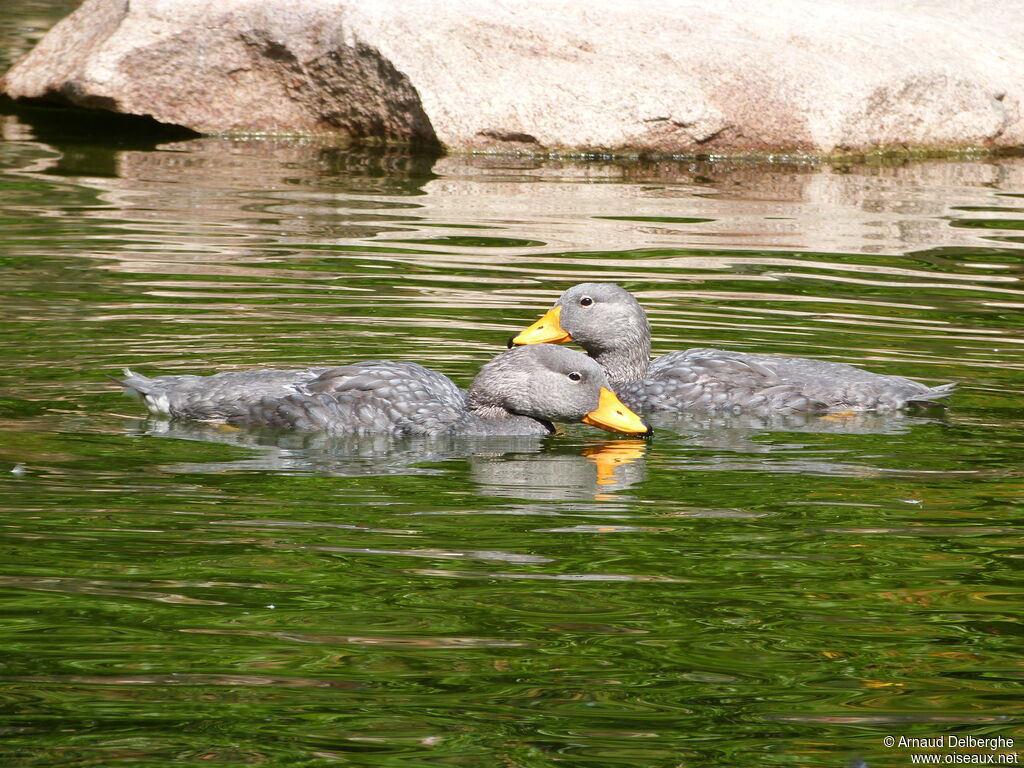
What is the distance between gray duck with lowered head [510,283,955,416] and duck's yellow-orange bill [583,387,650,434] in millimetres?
666

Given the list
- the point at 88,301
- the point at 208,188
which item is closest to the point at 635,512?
the point at 88,301

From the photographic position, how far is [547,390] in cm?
743

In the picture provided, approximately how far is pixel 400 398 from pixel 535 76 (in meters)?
8.30

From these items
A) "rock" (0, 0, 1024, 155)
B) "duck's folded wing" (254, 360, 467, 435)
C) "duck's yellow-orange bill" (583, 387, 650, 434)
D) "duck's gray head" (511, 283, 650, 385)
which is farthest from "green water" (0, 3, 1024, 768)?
"rock" (0, 0, 1024, 155)

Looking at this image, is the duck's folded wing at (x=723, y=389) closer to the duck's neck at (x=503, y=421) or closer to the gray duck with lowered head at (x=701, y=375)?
the gray duck with lowered head at (x=701, y=375)

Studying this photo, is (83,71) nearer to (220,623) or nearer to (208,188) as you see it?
(208,188)

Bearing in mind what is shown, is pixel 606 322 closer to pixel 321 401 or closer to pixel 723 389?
pixel 723 389

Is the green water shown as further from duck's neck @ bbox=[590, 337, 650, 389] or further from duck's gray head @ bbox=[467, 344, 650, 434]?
duck's neck @ bbox=[590, 337, 650, 389]

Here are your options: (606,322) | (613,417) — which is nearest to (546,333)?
(606,322)

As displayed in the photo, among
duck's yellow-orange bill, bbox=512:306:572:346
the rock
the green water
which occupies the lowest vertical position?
the green water

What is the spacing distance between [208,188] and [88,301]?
4.16 m

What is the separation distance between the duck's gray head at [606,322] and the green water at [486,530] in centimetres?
45

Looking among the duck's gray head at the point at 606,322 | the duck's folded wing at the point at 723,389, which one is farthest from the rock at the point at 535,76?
the duck's folded wing at the point at 723,389

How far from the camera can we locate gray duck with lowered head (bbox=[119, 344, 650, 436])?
727cm
